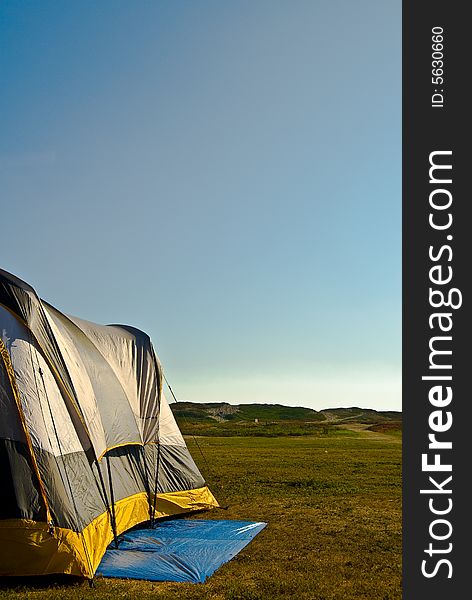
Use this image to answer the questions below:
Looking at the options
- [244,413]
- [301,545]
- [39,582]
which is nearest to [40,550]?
[39,582]

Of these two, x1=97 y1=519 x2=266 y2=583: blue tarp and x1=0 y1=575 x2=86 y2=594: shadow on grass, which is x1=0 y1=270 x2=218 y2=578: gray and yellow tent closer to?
x1=0 y1=575 x2=86 y2=594: shadow on grass

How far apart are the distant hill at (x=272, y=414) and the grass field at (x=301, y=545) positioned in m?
62.2

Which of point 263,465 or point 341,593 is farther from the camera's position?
point 263,465

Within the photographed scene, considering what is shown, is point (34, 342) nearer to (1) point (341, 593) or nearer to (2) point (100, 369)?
(2) point (100, 369)

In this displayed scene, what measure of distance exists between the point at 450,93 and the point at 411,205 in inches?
62.0

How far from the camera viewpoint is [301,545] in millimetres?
10375

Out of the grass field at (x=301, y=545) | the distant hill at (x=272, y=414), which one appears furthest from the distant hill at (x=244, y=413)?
the grass field at (x=301, y=545)

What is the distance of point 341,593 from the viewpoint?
25.9ft

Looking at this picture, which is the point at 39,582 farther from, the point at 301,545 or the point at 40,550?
the point at 301,545

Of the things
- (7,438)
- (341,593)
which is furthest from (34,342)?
(341,593)

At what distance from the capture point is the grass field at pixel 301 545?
25.8ft

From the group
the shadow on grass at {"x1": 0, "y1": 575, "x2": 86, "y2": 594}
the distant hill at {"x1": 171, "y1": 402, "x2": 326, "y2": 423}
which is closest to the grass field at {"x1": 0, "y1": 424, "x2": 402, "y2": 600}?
the shadow on grass at {"x1": 0, "y1": 575, "x2": 86, "y2": 594}

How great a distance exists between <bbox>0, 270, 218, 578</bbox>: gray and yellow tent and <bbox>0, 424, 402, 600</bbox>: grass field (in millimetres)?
560

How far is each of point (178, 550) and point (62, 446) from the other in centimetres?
256
